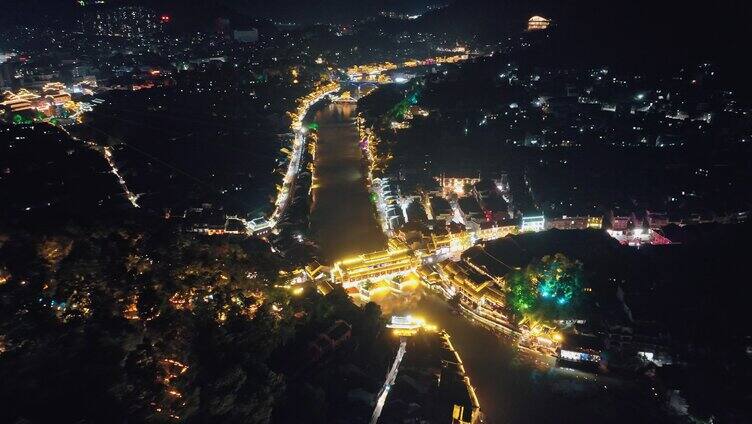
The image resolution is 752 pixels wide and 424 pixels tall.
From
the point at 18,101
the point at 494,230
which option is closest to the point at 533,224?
the point at 494,230

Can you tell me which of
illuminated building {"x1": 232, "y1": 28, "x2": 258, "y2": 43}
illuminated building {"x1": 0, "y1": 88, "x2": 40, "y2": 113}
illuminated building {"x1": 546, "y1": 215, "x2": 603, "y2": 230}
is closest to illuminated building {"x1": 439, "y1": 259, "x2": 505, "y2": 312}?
illuminated building {"x1": 546, "y1": 215, "x2": 603, "y2": 230}

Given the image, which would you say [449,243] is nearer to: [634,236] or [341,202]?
[341,202]

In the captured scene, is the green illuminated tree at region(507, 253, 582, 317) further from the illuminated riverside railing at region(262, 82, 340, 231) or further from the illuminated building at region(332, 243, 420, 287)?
the illuminated riverside railing at region(262, 82, 340, 231)

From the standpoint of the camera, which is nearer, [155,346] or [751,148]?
[155,346]

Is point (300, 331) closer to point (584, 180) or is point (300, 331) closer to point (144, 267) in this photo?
point (144, 267)

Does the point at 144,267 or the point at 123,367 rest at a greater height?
the point at 144,267

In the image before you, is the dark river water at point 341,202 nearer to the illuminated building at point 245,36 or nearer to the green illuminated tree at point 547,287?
the green illuminated tree at point 547,287

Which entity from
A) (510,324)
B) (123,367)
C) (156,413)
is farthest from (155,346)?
(510,324)
